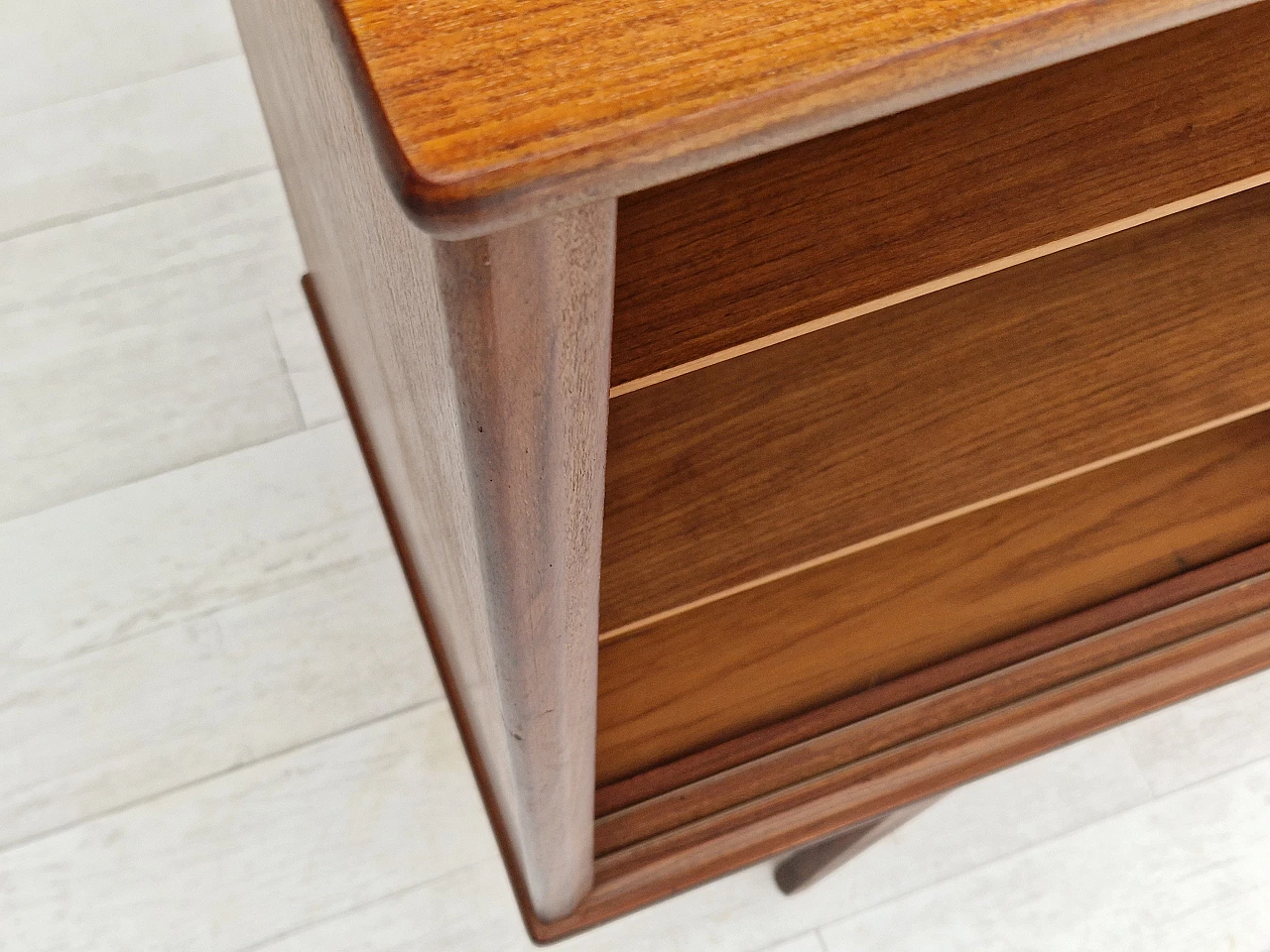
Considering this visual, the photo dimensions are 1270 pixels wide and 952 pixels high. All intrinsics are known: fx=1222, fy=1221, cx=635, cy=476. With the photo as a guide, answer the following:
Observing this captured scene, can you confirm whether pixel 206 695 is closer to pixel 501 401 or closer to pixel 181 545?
pixel 181 545

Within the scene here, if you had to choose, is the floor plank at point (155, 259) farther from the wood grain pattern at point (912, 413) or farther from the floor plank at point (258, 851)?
the wood grain pattern at point (912, 413)

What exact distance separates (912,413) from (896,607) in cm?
18

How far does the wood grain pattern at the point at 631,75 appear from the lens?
163 millimetres

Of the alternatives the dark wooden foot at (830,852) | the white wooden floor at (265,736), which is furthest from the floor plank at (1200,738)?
the dark wooden foot at (830,852)

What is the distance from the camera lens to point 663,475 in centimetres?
52

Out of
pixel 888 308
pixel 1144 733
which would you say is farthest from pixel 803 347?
pixel 1144 733

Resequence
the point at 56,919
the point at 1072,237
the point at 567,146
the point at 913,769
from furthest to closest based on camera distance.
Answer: the point at 56,919, the point at 913,769, the point at 1072,237, the point at 567,146

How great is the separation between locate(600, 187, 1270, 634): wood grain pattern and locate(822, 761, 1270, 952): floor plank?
0.62 m

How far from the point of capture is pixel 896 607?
2.23ft

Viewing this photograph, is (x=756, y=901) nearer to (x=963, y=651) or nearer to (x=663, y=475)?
(x=963, y=651)

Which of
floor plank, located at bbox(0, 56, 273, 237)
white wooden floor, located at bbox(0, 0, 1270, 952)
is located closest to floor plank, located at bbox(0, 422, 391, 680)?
white wooden floor, located at bbox(0, 0, 1270, 952)

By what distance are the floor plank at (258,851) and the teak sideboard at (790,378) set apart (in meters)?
0.16

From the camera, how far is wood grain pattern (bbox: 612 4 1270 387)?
0.36 metres

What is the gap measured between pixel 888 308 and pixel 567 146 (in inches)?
15.9
